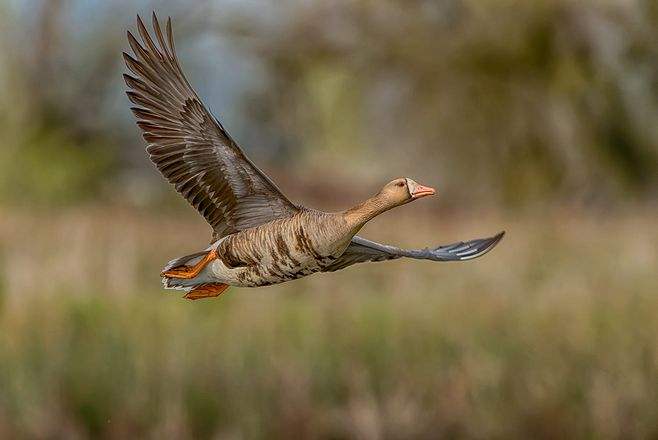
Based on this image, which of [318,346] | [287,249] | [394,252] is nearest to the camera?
[287,249]

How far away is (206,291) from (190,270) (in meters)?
0.06

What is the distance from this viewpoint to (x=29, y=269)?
11.5m

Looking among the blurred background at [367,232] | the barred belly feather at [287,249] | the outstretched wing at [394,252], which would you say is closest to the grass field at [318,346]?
the blurred background at [367,232]

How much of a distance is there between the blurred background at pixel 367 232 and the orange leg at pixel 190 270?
7.41m

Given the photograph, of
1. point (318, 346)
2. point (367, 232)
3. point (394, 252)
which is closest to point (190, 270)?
point (394, 252)

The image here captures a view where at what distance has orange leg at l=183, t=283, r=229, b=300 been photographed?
1.02m

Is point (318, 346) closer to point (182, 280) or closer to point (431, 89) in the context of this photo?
point (431, 89)

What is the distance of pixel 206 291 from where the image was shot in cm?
103

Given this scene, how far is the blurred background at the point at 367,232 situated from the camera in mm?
11047

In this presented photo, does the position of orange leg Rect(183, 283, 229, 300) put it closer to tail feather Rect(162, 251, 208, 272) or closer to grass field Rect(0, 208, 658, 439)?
tail feather Rect(162, 251, 208, 272)

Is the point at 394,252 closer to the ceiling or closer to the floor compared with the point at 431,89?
closer to the floor

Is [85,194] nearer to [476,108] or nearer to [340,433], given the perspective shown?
[340,433]

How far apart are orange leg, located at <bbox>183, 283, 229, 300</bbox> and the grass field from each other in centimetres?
929

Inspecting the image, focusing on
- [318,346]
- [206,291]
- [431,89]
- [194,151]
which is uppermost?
[431,89]
